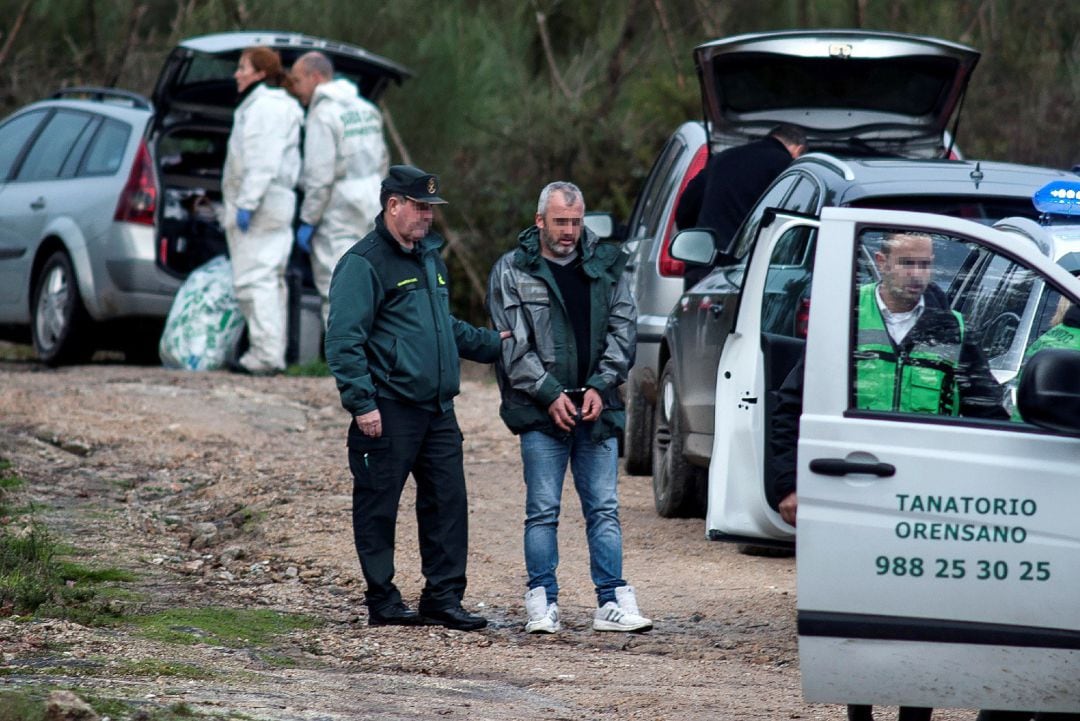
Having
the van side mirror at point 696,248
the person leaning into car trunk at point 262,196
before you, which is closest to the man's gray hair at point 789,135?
the van side mirror at point 696,248

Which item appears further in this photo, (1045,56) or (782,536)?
(1045,56)

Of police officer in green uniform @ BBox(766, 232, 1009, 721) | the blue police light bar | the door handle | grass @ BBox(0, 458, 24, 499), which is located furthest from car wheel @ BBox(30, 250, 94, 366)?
the door handle

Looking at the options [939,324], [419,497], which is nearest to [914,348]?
[939,324]

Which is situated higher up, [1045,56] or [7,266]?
[1045,56]

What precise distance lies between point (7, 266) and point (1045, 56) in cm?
955

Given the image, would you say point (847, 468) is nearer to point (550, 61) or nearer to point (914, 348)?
point (914, 348)

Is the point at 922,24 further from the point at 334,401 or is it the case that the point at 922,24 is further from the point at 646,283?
the point at 646,283

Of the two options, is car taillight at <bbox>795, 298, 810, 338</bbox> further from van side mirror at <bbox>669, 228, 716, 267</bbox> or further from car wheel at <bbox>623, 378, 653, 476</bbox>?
car wheel at <bbox>623, 378, 653, 476</bbox>

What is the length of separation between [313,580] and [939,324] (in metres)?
3.70

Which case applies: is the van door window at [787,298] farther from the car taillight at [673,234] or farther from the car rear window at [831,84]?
the car rear window at [831,84]

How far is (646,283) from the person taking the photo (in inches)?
398

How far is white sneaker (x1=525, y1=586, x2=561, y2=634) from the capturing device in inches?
289

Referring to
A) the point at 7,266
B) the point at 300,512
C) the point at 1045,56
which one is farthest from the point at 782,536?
the point at 1045,56

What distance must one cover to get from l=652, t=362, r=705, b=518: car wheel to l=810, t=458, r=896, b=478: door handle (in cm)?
390
